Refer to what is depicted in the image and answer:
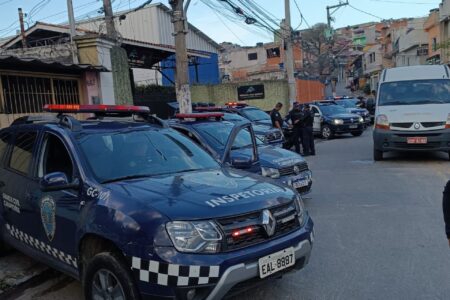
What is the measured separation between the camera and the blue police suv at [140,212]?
3.23 m

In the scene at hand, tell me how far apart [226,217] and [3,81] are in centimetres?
946

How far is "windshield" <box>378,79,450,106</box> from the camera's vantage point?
11.8 metres

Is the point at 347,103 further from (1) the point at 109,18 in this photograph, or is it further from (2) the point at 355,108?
(1) the point at 109,18

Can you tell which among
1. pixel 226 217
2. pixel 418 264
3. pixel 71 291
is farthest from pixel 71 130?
pixel 418 264

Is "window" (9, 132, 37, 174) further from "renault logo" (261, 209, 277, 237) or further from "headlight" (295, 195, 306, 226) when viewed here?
"headlight" (295, 195, 306, 226)

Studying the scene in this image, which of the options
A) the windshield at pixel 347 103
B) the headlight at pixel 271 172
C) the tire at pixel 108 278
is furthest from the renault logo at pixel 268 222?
the windshield at pixel 347 103

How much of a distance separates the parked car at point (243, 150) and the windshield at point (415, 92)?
5.32m

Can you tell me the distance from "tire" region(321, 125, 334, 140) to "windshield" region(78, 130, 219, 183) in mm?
15530

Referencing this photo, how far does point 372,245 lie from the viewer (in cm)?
549

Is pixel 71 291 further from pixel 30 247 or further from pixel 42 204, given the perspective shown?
pixel 42 204

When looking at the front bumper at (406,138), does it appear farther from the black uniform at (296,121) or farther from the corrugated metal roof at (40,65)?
the corrugated metal roof at (40,65)

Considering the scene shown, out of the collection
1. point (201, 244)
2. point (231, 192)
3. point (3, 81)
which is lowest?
point (201, 244)

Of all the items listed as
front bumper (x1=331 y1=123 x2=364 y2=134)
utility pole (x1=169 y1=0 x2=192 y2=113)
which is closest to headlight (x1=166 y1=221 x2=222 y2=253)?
utility pole (x1=169 y1=0 x2=192 y2=113)

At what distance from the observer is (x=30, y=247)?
464 cm
